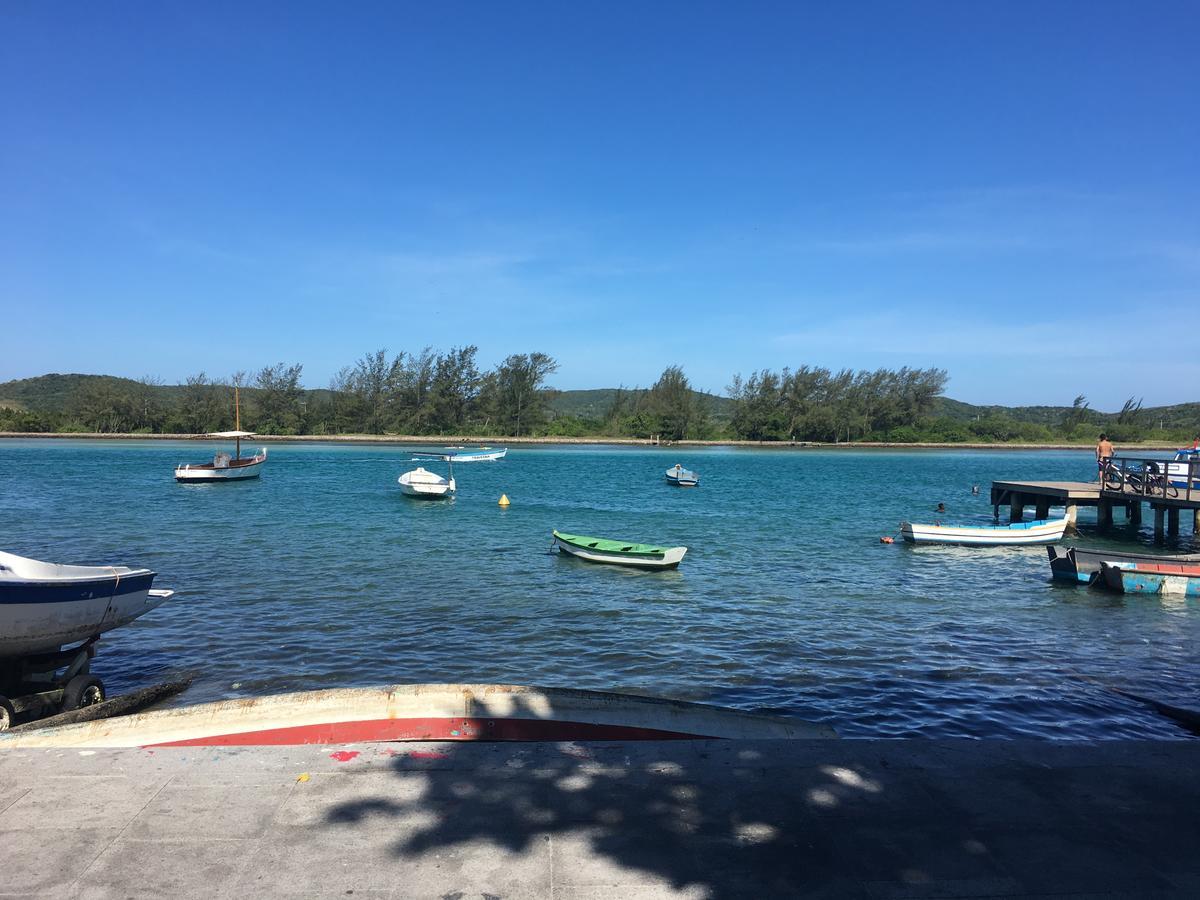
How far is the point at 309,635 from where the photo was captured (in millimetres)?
15711

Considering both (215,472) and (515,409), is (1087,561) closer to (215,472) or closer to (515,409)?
(215,472)

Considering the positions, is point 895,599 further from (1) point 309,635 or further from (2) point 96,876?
(2) point 96,876

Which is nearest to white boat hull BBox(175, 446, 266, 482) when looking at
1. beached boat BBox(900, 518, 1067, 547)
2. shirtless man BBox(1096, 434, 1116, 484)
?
beached boat BBox(900, 518, 1067, 547)

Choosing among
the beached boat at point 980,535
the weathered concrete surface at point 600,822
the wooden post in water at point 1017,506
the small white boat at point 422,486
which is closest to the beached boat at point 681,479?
the small white boat at point 422,486

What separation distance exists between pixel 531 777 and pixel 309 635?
35.7ft

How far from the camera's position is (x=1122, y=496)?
31516 mm

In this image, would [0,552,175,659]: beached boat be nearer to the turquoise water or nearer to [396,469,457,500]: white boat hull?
the turquoise water

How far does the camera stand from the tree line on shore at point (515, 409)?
146 m

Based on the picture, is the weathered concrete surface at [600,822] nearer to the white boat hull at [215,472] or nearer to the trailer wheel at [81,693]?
the trailer wheel at [81,693]

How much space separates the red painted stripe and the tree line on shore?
5616 inches

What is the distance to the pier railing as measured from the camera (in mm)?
29703

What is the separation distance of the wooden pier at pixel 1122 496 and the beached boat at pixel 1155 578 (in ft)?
33.7

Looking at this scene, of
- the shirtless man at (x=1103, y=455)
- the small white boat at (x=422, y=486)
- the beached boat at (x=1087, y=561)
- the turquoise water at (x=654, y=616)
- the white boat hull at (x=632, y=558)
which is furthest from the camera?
the small white boat at (x=422, y=486)

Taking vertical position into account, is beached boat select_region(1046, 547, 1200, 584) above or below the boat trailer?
below
